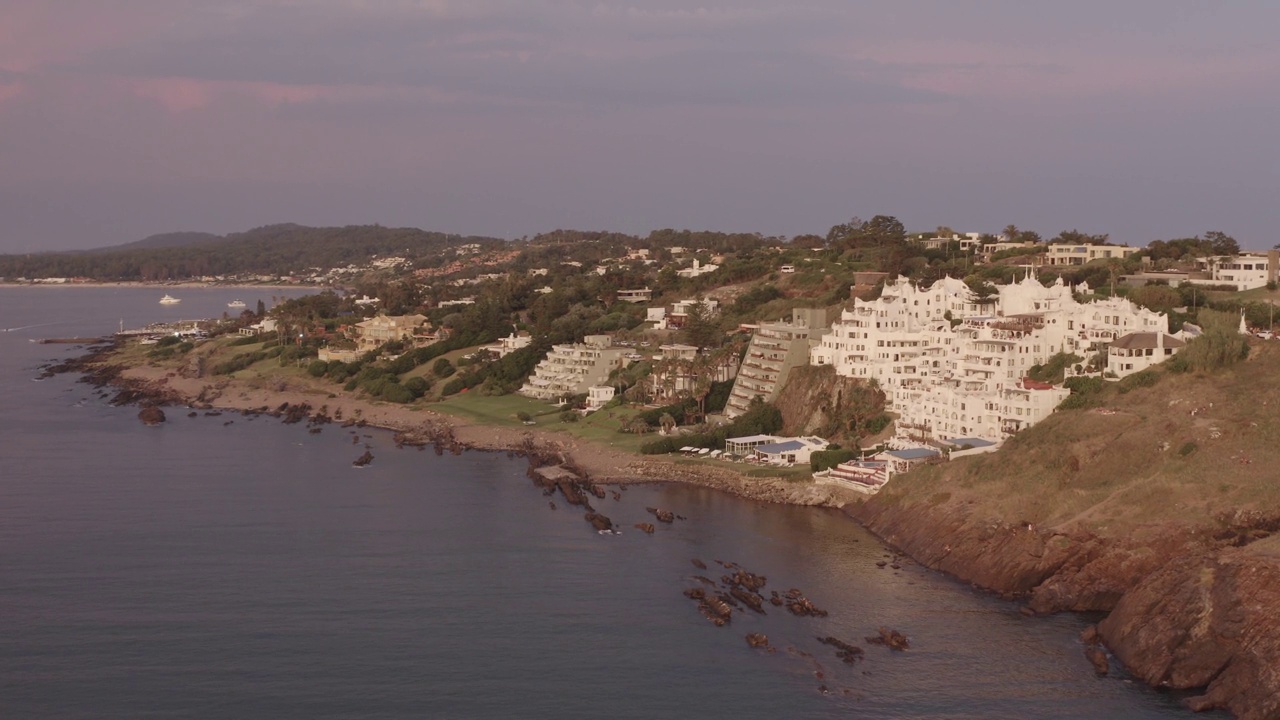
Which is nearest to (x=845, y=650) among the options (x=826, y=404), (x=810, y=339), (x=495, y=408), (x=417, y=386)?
(x=826, y=404)

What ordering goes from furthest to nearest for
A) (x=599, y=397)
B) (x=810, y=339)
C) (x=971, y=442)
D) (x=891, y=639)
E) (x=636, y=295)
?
(x=636, y=295) < (x=599, y=397) < (x=810, y=339) < (x=971, y=442) < (x=891, y=639)

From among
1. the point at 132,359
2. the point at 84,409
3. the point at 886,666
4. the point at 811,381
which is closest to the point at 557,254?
the point at 132,359

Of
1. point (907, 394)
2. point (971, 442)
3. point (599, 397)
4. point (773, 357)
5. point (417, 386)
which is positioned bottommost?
point (417, 386)

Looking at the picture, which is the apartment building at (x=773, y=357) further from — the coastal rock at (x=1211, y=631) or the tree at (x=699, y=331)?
the coastal rock at (x=1211, y=631)

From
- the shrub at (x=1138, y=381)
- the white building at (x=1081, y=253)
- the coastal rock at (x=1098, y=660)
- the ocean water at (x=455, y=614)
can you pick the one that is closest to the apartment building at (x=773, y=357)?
the ocean water at (x=455, y=614)

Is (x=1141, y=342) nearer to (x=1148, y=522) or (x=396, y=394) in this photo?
(x=1148, y=522)

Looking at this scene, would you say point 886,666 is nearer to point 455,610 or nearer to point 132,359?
point 455,610

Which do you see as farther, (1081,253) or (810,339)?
(1081,253)
